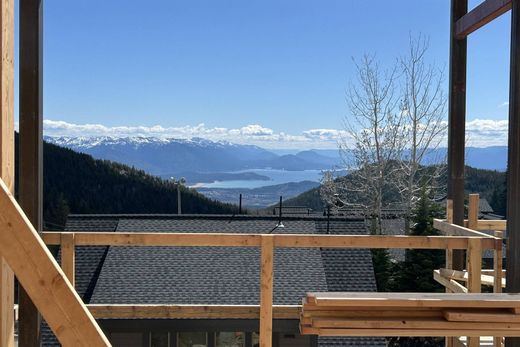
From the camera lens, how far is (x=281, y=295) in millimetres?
9820

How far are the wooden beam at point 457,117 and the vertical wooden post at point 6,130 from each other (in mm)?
4276

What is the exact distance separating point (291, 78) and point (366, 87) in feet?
275

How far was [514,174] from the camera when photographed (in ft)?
12.7

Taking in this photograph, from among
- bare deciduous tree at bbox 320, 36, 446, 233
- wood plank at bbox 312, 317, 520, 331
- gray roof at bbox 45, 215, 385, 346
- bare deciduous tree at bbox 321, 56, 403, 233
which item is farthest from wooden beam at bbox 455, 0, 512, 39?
bare deciduous tree at bbox 321, 56, 403, 233

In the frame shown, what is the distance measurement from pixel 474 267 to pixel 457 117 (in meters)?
1.76

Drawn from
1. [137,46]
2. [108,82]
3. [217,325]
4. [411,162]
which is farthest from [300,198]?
[108,82]

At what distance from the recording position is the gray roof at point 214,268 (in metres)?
9.83

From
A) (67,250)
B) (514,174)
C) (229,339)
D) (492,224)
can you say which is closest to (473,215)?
(492,224)

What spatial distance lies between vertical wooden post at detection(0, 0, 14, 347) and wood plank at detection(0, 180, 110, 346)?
0.59m

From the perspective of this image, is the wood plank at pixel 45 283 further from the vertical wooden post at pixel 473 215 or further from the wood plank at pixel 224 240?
the vertical wooden post at pixel 473 215

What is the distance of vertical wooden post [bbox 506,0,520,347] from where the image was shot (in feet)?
12.6

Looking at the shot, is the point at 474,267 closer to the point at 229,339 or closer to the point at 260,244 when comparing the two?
the point at 260,244

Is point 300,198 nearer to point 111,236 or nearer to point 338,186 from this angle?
point 338,186

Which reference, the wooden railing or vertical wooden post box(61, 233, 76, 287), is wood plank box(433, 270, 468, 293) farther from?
vertical wooden post box(61, 233, 76, 287)
